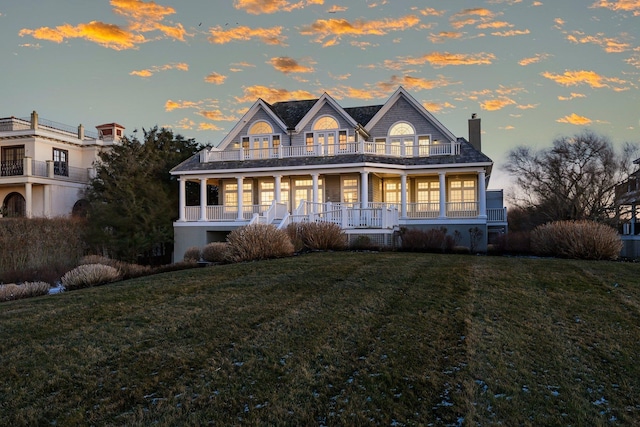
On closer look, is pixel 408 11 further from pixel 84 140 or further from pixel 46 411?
pixel 84 140

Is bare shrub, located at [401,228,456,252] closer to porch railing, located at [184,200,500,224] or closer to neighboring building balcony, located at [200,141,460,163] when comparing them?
porch railing, located at [184,200,500,224]

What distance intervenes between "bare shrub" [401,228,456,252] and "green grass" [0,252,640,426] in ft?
30.8

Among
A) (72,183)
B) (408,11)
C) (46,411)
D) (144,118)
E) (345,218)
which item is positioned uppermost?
(408,11)

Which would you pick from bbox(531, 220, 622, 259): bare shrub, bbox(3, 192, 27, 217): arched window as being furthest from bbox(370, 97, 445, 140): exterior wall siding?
bbox(3, 192, 27, 217): arched window

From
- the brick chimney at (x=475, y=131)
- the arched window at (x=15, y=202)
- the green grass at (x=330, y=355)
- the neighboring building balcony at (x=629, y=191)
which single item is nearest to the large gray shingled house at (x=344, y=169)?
the brick chimney at (x=475, y=131)

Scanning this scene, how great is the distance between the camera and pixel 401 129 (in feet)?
93.4

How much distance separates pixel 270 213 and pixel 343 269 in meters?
11.4

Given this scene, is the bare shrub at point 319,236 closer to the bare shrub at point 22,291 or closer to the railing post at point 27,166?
the bare shrub at point 22,291

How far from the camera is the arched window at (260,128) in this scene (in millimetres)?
29453

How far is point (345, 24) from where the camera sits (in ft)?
71.7

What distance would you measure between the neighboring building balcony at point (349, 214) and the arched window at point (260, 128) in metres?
4.78

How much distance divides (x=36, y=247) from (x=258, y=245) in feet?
35.9

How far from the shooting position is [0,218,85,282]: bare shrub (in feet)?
59.3

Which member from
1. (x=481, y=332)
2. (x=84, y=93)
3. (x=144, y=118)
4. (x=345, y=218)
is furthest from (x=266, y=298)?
(x=144, y=118)
